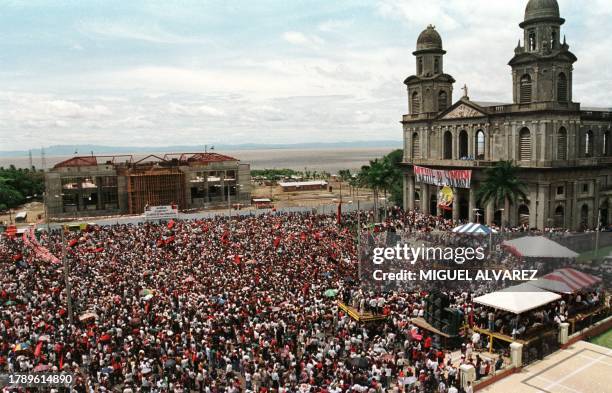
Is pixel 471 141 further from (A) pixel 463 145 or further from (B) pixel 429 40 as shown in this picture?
(B) pixel 429 40

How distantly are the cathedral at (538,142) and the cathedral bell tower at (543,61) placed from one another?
3.4 inches

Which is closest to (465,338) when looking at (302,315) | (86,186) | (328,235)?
(302,315)

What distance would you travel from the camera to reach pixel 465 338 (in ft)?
77.3

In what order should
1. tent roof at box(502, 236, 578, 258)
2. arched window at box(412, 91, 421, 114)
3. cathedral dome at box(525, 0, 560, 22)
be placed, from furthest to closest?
arched window at box(412, 91, 421, 114) < cathedral dome at box(525, 0, 560, 22) < tent roof at box(502, 236, 578, 258)

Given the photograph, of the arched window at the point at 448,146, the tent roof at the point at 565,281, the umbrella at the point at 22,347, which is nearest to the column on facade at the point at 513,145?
the arched window at the point at 448,146


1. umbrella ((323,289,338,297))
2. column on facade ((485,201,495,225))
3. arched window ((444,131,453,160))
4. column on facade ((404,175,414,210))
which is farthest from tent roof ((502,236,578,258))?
column on facade ((404,175,414,210))

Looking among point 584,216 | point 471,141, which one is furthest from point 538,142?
point 584,216

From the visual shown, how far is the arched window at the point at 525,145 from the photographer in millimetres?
48812

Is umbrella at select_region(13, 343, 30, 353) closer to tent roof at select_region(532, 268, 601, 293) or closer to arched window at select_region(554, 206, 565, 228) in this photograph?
tent roof at select_region(532, 268, 601, 293)

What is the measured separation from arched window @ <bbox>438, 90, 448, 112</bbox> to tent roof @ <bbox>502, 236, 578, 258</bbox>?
31642mm

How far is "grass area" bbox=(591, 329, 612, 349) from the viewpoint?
24391 mm

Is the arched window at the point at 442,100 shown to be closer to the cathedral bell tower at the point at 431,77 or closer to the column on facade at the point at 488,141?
the cathedral bell tower at the point at 431,77

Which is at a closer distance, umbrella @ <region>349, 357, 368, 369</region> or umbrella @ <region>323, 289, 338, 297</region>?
umbrella @ <region>349, 357, 368, 369</region>

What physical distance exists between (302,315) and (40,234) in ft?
109
